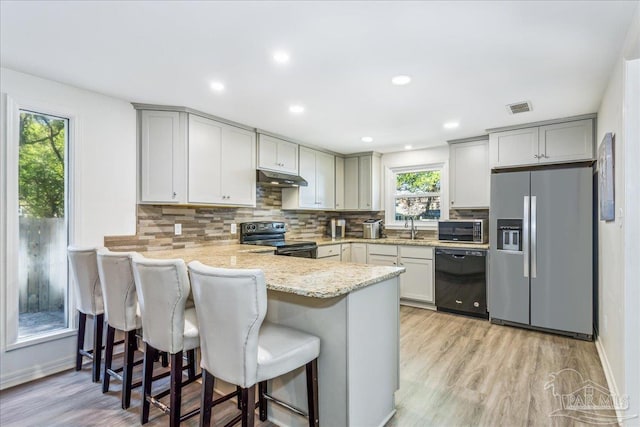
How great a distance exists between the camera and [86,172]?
2.88 metres

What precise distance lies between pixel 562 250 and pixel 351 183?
3052 millimetres

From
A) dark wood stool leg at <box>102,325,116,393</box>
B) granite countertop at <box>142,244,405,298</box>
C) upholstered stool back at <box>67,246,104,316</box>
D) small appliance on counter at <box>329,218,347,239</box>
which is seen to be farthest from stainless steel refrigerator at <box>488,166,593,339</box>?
upholstered stool back at <box>67,246,104,316</box>

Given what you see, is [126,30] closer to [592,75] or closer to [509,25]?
[509,25]

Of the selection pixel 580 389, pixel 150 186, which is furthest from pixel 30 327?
pixel 580 389

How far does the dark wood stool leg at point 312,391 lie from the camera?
5.67 feet

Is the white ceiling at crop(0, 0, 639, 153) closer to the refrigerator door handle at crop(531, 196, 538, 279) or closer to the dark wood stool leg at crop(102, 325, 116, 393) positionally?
the refrigerator door handle at crop(531, 196, 538, 279)

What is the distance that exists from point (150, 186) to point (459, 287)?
12.1 feet

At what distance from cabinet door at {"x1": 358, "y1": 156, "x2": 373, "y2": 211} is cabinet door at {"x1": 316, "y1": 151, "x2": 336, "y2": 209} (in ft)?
1.46

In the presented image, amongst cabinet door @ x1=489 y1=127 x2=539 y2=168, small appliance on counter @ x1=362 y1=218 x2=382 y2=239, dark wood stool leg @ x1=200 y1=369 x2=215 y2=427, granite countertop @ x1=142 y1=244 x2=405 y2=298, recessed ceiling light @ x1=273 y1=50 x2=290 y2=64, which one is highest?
recessed ceiling light @ x1=273 y1=50 x2=290 y2=64

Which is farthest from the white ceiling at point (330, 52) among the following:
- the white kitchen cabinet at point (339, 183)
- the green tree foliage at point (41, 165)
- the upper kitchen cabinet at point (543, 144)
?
the white kitchen cabinet at point (339, 183)

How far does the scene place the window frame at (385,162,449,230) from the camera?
16.5 ft

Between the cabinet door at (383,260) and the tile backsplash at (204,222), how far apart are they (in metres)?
0.94

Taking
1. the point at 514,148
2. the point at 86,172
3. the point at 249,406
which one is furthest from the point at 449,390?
the point at 86,172

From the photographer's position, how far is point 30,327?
269cm
